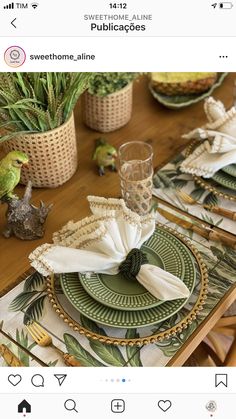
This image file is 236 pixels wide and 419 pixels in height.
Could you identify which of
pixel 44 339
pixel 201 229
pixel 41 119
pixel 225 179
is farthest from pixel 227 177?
pixel 44 339

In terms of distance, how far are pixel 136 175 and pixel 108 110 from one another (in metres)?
0.20

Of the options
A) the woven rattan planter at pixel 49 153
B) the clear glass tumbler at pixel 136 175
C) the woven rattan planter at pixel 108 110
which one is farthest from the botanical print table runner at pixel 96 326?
the woven rattan planter at pixel 108 110

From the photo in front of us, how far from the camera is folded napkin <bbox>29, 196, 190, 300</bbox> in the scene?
2.55 feet

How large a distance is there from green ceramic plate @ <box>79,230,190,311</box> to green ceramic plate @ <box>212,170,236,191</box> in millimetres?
173

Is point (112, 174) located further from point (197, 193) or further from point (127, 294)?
point (127, 294)

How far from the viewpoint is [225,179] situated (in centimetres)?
99

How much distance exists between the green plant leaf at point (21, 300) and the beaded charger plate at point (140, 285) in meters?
0.06

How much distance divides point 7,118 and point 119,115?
0.28 meters

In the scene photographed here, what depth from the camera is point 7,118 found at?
93cm

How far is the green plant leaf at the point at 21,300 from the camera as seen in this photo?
82 cm
